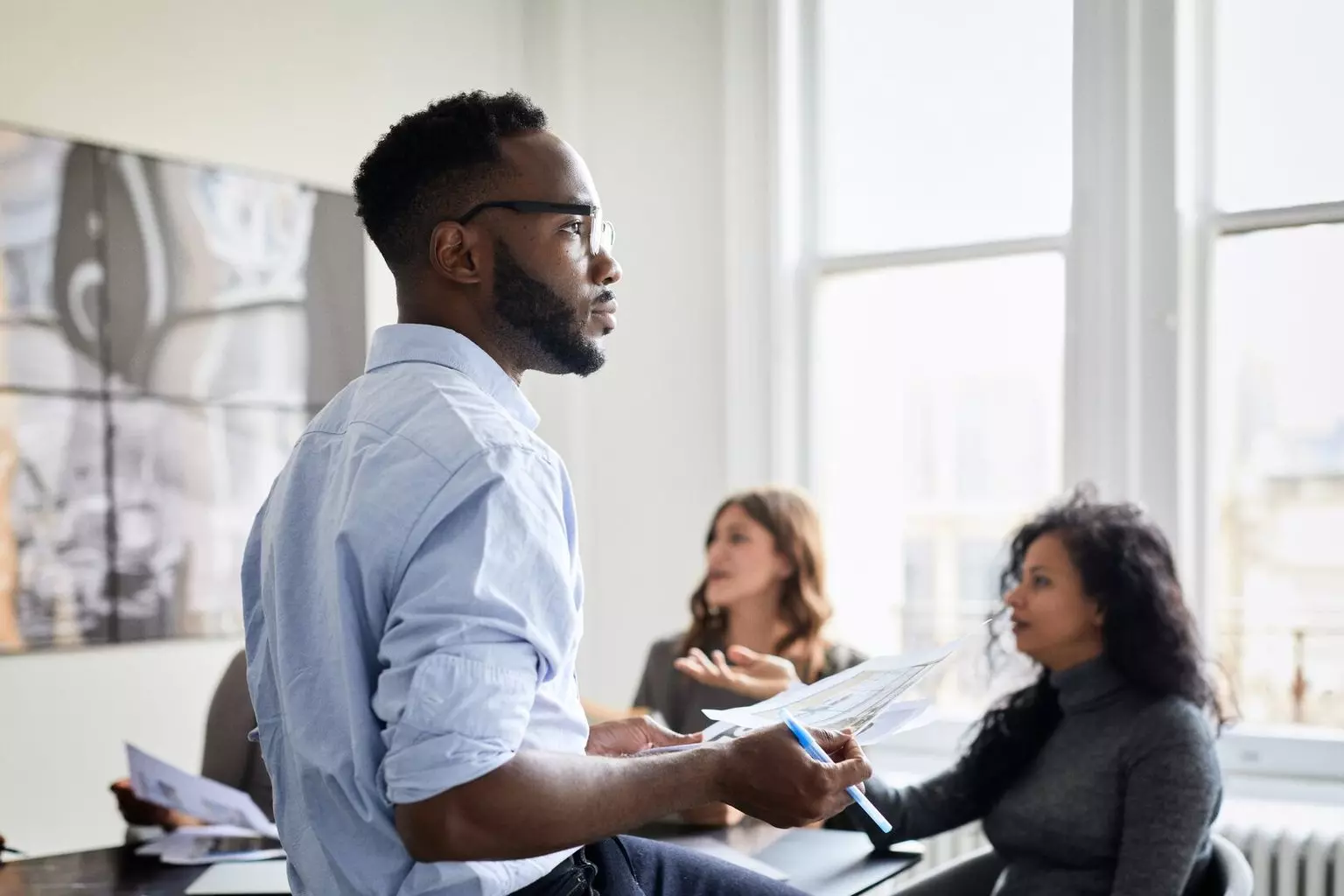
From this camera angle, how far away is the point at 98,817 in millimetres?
2951

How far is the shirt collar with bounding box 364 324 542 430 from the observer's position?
1162 mm

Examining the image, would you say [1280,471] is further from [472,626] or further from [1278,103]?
[472,626]

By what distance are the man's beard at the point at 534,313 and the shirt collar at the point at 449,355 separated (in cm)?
5

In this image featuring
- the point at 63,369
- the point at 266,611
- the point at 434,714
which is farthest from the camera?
the point at 63,369

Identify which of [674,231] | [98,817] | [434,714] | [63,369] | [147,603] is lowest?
[98,817]

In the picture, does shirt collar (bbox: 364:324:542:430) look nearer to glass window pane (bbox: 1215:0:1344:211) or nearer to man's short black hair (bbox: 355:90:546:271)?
man's short black hair (bbox: 355:90:546:271)

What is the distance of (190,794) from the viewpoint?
1997mm

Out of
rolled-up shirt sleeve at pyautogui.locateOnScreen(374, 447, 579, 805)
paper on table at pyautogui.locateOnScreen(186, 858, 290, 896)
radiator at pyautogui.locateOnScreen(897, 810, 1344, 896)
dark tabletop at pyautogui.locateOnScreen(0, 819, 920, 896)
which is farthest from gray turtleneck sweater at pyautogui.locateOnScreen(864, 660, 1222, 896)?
rolled-up shirt sleeve at pyautogui.locateOnScreen(374, 447, 579, 805)

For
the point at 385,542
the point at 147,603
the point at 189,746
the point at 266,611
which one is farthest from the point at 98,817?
the point at 385,542

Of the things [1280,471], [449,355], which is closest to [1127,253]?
[1280,471]

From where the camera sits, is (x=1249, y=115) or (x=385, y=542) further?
(x=1249, y=115)

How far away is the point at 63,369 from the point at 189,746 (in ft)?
3.19

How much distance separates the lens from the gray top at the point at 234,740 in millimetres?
2637

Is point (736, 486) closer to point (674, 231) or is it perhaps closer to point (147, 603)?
point (674, 231)
